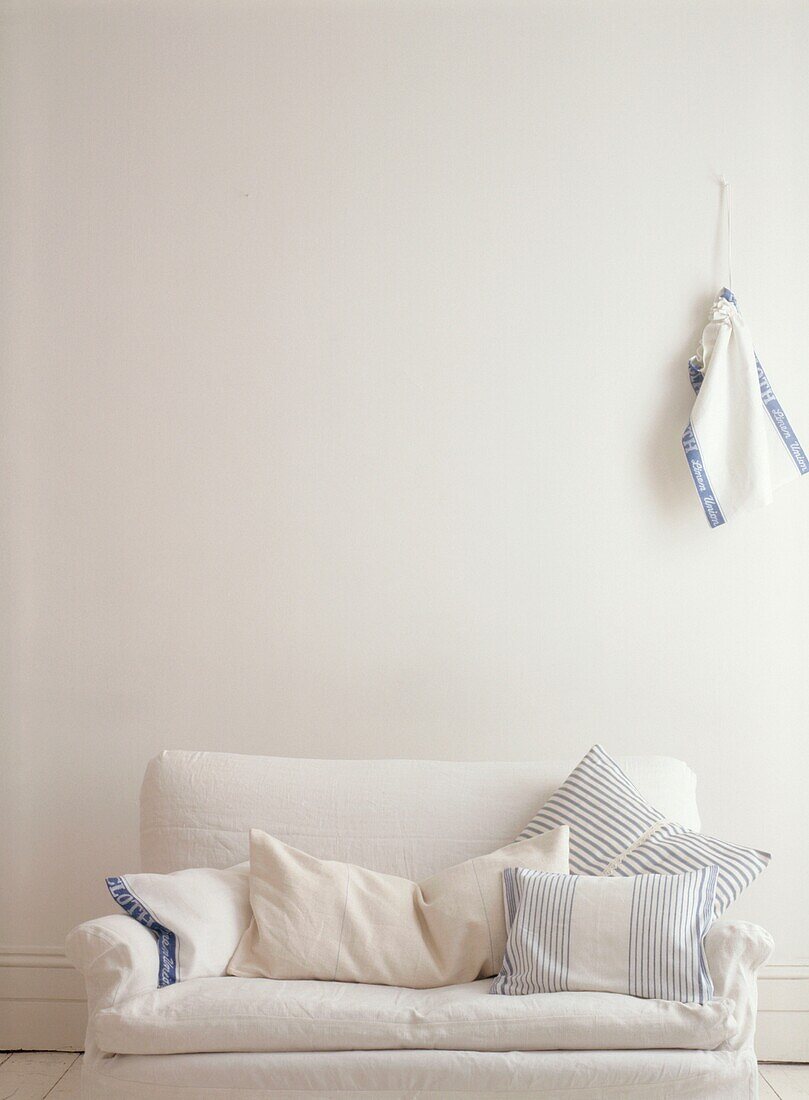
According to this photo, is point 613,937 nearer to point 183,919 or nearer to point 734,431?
point 183,919

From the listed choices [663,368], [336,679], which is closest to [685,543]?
[663,368]

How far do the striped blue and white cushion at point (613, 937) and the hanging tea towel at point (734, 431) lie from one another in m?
1.13

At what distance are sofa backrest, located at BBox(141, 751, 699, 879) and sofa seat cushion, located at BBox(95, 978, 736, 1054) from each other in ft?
1.50

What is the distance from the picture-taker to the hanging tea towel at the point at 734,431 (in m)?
2.71

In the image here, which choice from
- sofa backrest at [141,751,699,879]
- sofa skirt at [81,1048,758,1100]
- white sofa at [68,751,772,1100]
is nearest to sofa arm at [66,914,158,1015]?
white sofa at [68,751,772,1100]

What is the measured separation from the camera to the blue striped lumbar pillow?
1991mm

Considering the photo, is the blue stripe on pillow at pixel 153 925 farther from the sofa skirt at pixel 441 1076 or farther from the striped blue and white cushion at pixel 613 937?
the striped blue and white cushion at pixel 613 937

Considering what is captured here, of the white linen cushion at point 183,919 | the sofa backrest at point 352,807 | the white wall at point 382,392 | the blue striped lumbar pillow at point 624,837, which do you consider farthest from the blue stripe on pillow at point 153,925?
the white wall at point 382,392

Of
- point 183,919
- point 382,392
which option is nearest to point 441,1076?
point 183,919

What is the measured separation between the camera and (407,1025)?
Answer: 174 cm

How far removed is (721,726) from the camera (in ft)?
9.07

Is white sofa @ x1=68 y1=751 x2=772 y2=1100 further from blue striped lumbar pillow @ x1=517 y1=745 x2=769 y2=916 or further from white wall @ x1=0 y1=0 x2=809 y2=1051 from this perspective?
white wall @ x1=0 y1=0 x2=809 y2=1051

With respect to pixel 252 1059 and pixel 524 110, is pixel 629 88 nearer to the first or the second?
pixel 524 110

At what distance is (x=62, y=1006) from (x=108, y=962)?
45.1 inches
